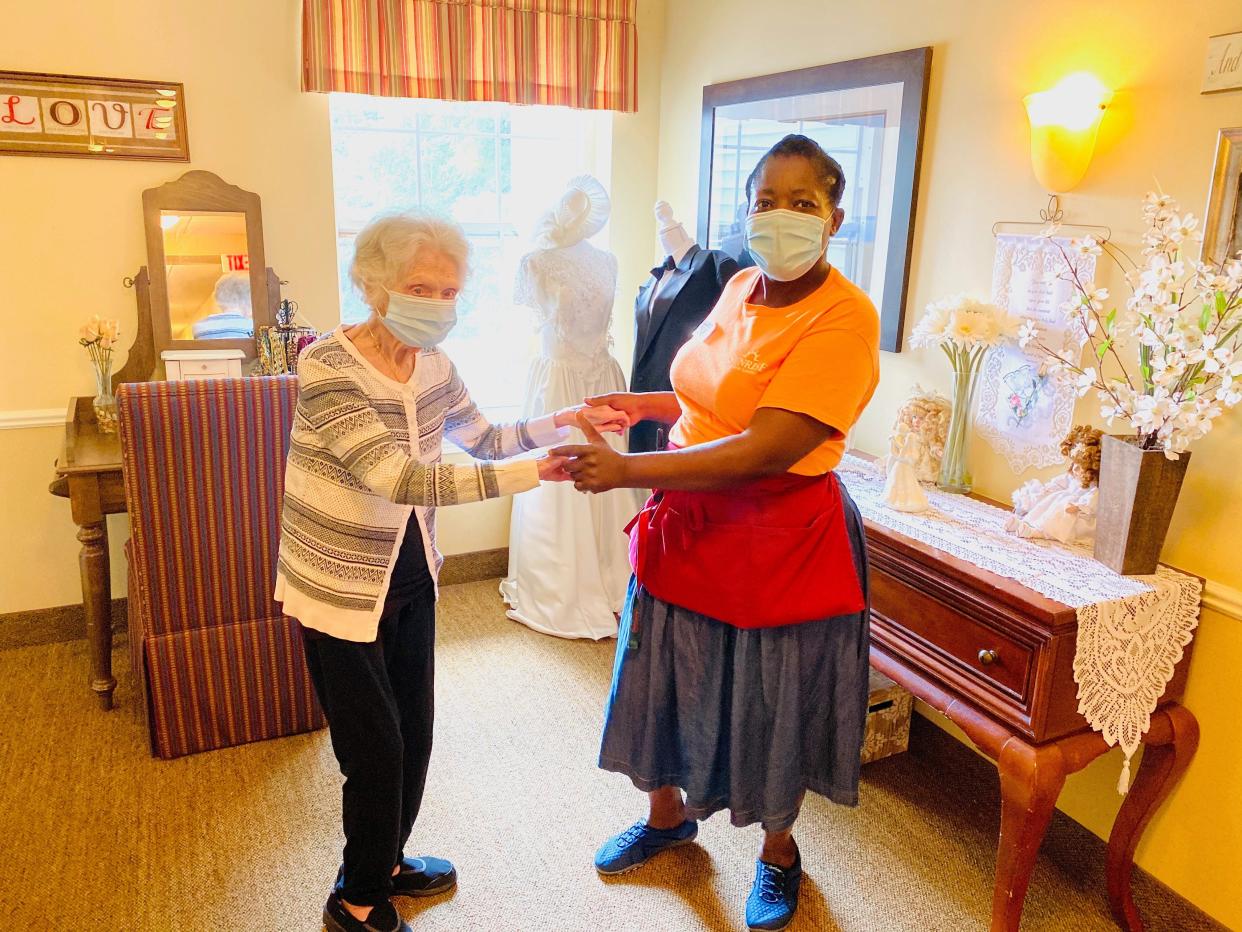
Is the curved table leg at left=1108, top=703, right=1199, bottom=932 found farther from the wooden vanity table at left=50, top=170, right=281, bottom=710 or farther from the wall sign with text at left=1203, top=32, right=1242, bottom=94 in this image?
the wooden vanity table at left=50, top=170, right=281, bottom=710

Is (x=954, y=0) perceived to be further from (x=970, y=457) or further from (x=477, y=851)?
(x=477, y=851)

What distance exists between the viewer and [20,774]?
238cm

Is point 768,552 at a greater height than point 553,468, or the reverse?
point 553,468

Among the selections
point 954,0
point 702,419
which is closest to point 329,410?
point 702,419

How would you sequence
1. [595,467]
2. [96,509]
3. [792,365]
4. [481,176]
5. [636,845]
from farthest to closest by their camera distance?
[481,176], [96,509], [636,845], [595,467], [792,365]

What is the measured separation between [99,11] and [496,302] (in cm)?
156

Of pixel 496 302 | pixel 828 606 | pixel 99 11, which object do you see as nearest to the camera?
pixel 828 606

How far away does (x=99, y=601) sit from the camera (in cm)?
257

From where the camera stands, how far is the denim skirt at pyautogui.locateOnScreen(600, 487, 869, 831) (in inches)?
68.9

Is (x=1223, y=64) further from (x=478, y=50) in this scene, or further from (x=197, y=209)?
(x=197, y=209)

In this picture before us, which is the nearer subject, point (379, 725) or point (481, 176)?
point (379, 725)

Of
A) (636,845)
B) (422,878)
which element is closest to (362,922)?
(422,878)

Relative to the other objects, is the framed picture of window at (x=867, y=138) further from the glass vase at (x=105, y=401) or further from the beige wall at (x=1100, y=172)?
the glass vase at (x=105, y=401)

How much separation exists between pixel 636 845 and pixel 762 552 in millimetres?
860
